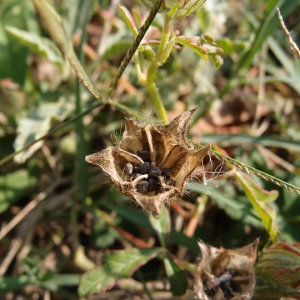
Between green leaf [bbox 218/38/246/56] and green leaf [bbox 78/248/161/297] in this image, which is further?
green leaf [bbox 218/38/246/56]

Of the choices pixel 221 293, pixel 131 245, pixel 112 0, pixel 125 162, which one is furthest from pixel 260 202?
pixel 112 0

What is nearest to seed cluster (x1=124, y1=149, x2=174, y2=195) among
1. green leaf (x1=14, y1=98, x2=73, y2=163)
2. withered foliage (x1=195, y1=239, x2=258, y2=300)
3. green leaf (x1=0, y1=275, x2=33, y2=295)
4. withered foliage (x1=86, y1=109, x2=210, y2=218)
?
withered foliage (x1=86, y1=109, x2=210, y2=218)

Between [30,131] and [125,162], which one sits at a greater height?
[30,131]

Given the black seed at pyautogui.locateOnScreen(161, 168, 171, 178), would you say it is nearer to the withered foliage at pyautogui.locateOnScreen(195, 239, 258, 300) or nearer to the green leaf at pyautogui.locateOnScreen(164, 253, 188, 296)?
the withered foliage at pyautogui.locateOnScreen(195, 239, 258, 300)

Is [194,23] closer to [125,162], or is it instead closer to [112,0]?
[112,0]

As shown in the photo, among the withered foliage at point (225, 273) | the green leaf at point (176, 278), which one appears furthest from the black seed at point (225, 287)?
the green leaf at point (176, 278)

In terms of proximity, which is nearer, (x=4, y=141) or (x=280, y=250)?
(x=280, y=250)
